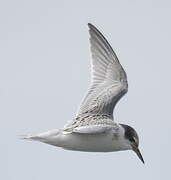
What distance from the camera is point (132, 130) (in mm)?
15234

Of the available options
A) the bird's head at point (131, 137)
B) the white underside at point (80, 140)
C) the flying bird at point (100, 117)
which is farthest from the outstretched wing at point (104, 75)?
the white underside at point (80, 140)

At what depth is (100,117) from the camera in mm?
15367

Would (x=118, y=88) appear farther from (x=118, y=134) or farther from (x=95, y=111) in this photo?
(x=118, y=134)

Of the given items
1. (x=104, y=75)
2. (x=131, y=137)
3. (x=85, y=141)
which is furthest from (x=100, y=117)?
(x=104, y=75)

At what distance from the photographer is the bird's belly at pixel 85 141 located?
14414mm

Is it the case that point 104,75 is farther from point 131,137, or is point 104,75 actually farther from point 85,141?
point 85,141

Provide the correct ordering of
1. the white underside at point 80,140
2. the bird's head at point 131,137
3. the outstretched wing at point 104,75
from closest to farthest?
the white underside at point 80,140
the bird's head at point 131,137
the outstretched wing at point 104,75

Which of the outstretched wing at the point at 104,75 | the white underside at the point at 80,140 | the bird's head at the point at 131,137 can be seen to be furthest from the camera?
the outstretched wing at the point at 104,75

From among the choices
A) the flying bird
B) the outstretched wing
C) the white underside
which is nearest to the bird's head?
the flying bird

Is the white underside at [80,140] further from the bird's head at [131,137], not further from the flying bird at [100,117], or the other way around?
the bird's head at [131,137]

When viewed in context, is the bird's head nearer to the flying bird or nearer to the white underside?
the flying bird

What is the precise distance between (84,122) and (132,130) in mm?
993

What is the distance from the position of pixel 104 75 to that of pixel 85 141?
302 centimetres

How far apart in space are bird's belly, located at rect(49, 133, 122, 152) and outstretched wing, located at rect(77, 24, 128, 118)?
1.83m
